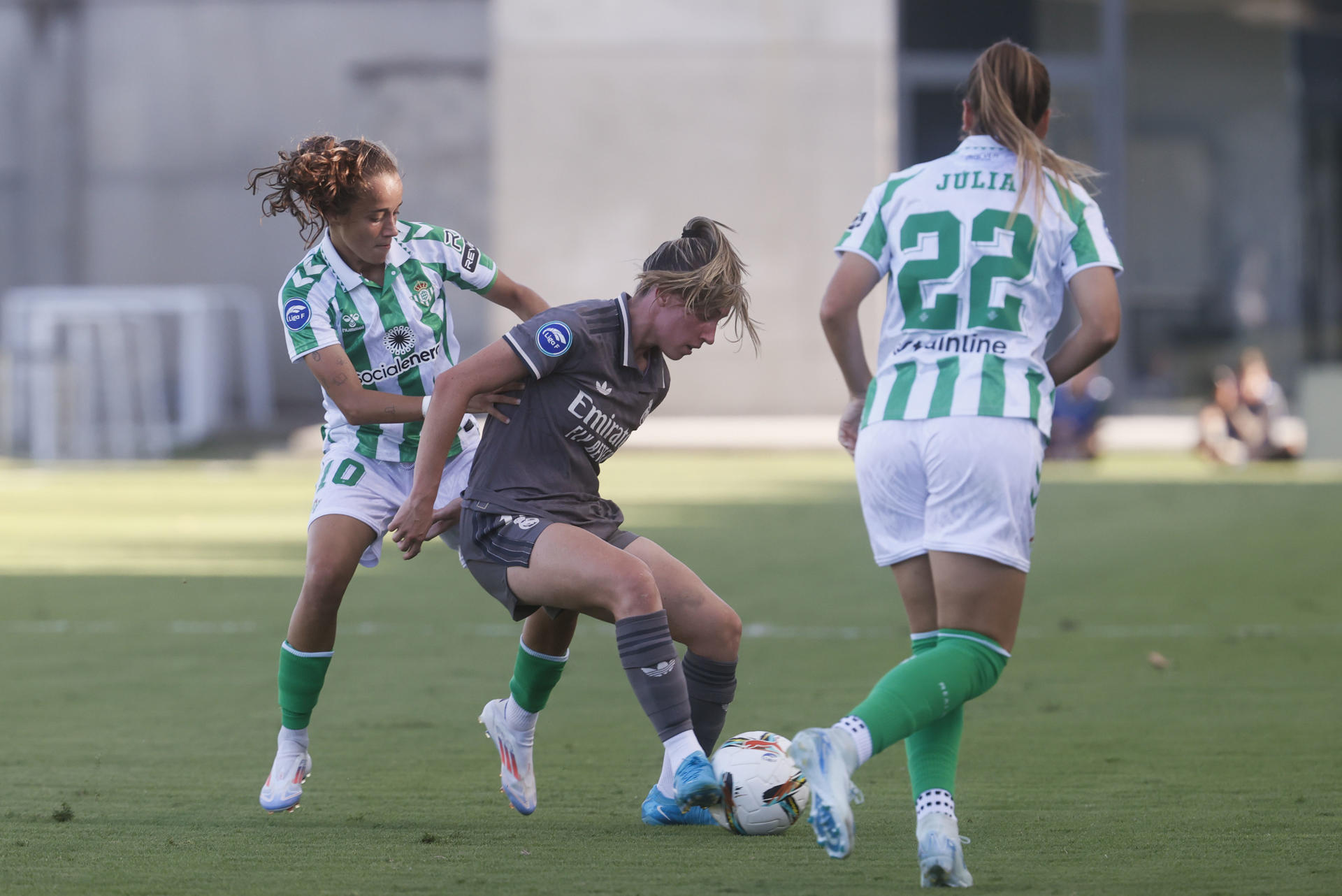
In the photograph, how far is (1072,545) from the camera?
11.2 metres

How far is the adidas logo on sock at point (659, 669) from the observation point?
155 inches

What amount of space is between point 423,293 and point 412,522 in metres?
0.89

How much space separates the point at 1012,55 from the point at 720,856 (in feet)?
6.14

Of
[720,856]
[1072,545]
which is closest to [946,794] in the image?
[720,856]

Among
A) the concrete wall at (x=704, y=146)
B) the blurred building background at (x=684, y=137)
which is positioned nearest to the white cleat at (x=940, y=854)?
the concrete wall at (x=704, y=146)

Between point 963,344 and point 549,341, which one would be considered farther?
point 549,341

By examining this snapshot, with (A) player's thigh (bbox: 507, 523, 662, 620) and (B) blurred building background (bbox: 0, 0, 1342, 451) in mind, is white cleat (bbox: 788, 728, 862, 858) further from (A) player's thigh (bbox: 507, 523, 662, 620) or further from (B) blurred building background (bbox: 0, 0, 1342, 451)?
(B) blurred building background (bbox: 0, 0, 1342, 451)

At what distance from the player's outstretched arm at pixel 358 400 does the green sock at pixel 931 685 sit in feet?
5.24

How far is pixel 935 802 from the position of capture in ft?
11.9

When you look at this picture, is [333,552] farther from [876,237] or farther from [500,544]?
[876,237]

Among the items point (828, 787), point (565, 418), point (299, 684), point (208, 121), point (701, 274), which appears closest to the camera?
point (828, 787)

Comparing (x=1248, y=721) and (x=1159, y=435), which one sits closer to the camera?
(x=1248, y=721)

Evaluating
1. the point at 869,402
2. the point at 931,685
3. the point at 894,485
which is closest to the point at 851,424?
the point at 869,402

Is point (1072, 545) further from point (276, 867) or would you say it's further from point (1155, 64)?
point (1155, 64)
